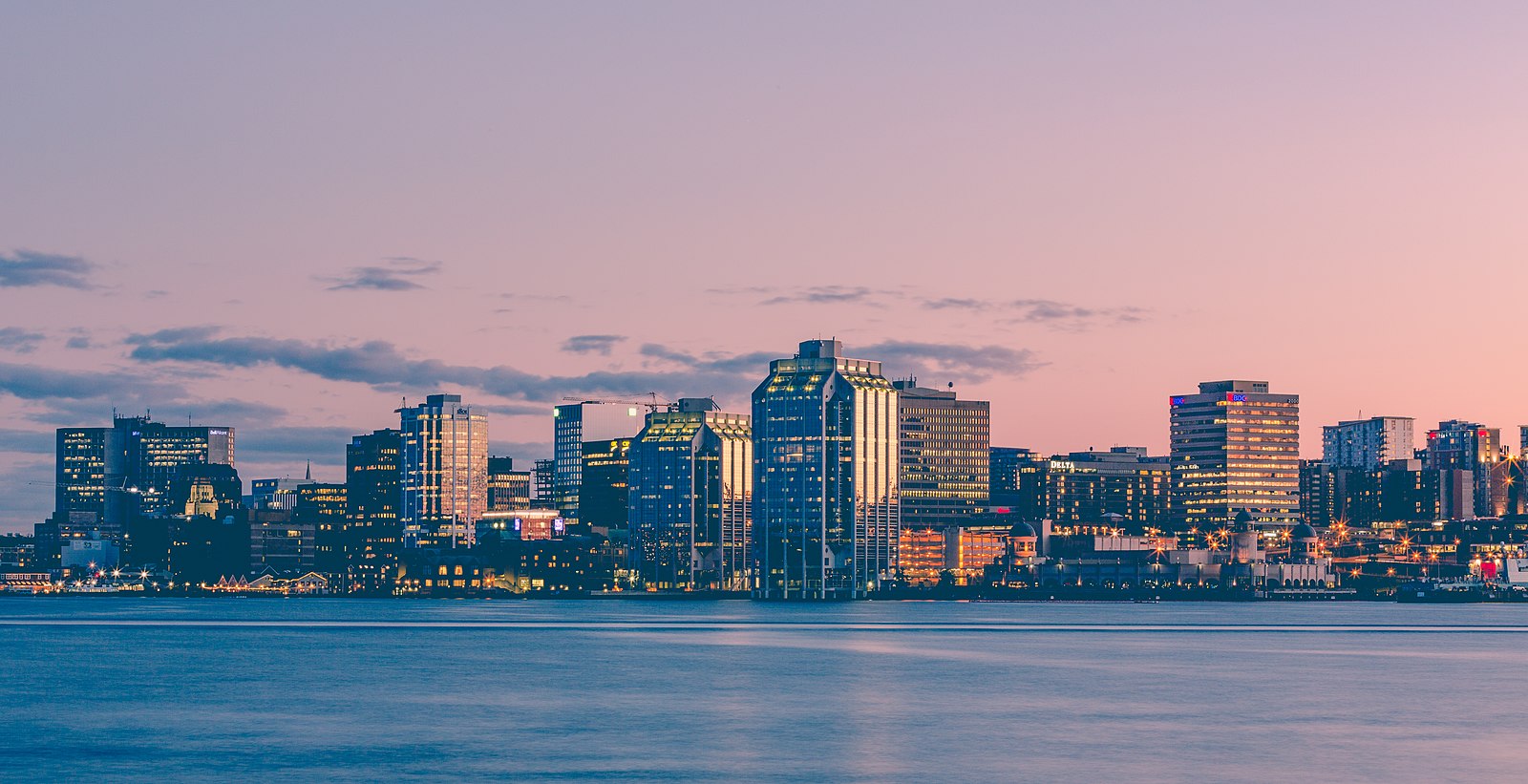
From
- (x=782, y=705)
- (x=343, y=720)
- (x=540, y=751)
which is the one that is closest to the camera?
(x=540, y=751)

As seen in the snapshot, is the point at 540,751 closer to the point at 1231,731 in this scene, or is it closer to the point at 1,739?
the point at 1,739

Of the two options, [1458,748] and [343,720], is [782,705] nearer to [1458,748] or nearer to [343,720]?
[343,720]

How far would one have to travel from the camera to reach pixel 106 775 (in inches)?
2795

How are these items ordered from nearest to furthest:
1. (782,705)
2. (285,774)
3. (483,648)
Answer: (285,774), (782,705), (483,648)

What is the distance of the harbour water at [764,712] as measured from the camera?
2872 inches

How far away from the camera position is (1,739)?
8306 centimetres

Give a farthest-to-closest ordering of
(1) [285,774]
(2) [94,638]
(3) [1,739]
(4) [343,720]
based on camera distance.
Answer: (2) [94,638], (4) [343,720], (3) [1,739], (1) [285,774]

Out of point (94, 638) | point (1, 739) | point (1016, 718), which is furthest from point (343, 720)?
point (94, 638)

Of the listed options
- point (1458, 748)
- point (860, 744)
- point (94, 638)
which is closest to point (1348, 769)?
point (1458, 748)

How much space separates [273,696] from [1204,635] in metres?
106

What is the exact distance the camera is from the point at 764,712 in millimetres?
94688

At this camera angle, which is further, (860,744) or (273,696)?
(273,696)

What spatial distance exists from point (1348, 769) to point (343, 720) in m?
43.9

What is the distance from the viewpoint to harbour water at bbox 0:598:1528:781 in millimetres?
72938
